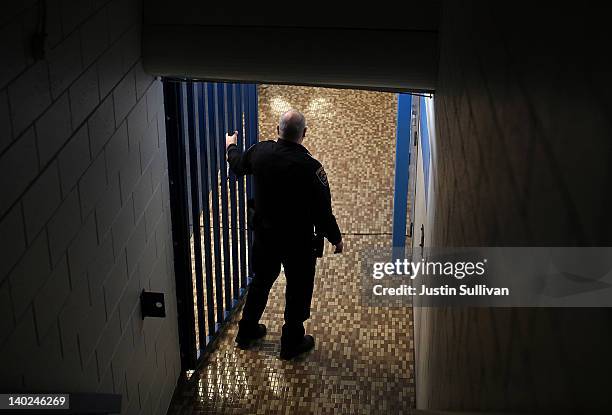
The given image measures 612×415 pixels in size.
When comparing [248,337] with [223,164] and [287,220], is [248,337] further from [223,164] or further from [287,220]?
[223,164]

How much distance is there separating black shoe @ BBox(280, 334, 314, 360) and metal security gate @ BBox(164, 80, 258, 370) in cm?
39

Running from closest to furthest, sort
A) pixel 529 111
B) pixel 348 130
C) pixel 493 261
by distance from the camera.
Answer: pixel 529 111 < pixel 493 261 < pixel 348 130

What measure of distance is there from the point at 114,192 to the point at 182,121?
2.51 feet

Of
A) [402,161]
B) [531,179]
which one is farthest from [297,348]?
[531,179]

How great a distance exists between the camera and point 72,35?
2.12 metres

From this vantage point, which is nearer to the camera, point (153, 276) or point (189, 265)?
point (153, 276)

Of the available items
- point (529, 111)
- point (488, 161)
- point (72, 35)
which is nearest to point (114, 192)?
point (72, 35)

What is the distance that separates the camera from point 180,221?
3381 mm

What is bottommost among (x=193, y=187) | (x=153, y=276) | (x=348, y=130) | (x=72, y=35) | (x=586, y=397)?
(x=586, y=397)

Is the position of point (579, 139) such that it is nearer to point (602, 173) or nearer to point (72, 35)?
point (602, 173)

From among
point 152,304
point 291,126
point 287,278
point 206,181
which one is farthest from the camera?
point 287,278

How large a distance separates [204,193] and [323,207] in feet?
1.92

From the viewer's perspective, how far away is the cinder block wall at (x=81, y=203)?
182 centimetres

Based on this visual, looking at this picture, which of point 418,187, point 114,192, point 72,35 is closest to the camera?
point 72,35
